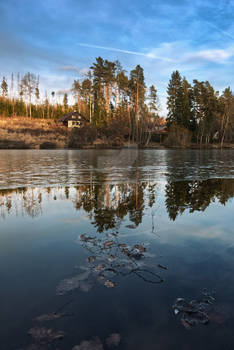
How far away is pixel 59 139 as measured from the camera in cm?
5084

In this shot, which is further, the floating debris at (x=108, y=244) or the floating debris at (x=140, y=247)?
the floating debris at (x=108, y=244)

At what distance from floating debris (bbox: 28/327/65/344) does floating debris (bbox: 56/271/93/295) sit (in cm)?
50

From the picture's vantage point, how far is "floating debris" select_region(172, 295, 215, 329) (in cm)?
226

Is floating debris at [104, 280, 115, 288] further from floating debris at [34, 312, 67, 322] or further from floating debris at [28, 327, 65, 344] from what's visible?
floating debris at [28, 327, 65, 344]

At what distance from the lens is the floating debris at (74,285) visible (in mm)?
2697

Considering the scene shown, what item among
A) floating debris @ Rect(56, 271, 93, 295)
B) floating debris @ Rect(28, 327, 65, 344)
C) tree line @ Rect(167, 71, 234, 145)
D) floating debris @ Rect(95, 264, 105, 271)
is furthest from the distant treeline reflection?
tree line @ Rect(167, 71, 234, 145)

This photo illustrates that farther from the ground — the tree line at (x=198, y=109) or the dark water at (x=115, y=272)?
the tree line at (x=198, y=109)

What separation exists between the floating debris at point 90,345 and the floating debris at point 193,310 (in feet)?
2.55

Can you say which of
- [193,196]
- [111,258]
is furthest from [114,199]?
[111,258]

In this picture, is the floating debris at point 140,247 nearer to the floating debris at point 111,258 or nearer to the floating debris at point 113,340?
the floating debris at point 111,258

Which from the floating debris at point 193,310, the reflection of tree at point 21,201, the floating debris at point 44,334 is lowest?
the floating debris at point 44,334

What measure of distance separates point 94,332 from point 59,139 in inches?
2000

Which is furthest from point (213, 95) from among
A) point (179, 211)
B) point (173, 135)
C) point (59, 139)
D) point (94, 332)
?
point (94, 332)

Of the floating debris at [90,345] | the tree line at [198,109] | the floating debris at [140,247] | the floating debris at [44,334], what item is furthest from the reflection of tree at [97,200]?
the tree line at [198,109]
